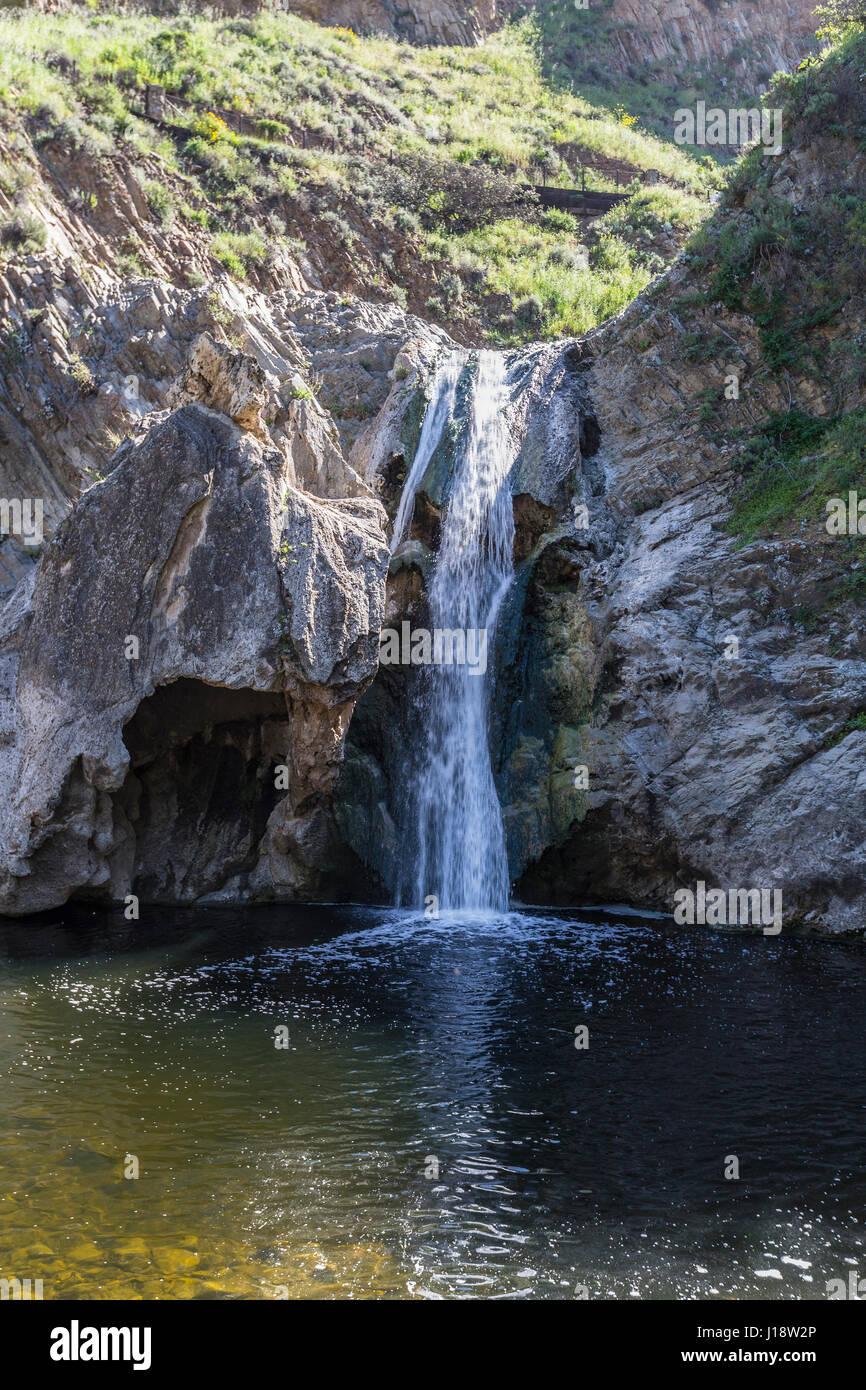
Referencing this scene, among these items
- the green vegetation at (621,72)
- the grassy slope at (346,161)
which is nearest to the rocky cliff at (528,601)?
the grassy slope at (346,161)

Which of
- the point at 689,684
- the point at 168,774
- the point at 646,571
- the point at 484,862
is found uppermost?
the point at 646,571

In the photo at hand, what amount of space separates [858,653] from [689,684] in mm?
2545

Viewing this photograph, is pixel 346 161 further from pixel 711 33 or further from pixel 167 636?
pixel 711 33

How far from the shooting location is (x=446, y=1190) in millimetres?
7227

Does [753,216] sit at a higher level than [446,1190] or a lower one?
higher

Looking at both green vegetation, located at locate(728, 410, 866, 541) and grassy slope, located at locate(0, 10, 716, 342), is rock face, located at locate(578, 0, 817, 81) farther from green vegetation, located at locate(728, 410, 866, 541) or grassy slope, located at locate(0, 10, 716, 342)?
green vegetation, located at locate(728, 410, 866, 541)

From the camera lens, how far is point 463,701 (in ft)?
58.7

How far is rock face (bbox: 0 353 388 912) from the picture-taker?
14789 mm

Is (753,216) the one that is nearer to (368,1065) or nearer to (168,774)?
(168,774)

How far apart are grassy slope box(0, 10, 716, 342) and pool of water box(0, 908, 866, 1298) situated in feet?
61.3

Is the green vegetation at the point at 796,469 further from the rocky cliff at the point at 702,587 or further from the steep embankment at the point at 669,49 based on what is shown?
the steep embankment at the point at 669,49

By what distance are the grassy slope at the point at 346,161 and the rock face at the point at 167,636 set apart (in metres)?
10.9

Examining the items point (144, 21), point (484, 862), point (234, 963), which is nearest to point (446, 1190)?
point (234, 963)

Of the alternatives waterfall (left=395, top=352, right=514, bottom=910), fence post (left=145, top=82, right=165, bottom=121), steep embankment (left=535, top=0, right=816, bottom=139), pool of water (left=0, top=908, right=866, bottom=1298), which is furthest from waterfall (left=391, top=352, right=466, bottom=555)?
steep embankment (left=535, top=0, right=816, bottom=139)
